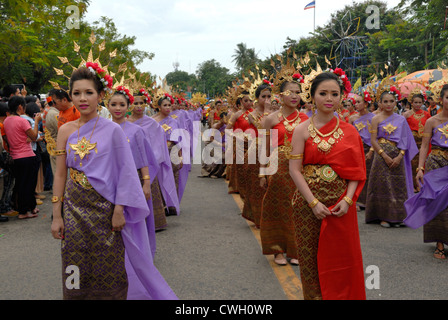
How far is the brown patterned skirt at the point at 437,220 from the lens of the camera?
5.50 meters

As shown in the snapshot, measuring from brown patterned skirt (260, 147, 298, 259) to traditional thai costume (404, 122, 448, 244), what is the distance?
1704 mm

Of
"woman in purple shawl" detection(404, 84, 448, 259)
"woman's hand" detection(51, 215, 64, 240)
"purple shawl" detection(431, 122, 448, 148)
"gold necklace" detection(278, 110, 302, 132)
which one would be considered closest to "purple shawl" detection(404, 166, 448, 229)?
"woman in purple shawl" detection(404, 84, 448, 259)

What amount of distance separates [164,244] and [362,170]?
3462mm

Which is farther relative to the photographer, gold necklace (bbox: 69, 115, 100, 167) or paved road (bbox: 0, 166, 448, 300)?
paved road (bbox: 0, 166, 448, 300)

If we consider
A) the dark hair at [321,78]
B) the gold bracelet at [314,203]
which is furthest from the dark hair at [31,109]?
the gold bracelet at [314,203]

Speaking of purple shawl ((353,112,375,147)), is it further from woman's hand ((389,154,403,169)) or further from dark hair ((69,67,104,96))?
dark hair ((69,67,104,96))

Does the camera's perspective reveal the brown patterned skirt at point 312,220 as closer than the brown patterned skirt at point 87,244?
No

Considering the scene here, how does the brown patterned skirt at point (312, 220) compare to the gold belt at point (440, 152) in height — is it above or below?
below

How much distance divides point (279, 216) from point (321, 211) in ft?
6.94

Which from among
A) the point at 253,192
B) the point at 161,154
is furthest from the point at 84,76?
the point at 253,192

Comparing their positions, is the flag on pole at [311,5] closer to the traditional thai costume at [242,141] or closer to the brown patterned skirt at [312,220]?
the traditional thai costume at [242,141]

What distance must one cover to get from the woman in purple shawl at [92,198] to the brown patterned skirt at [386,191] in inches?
197

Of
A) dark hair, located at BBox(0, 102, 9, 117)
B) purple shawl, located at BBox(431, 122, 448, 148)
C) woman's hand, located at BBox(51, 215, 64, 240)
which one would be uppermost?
dark hair, located at BBox(0, 102, 9, 117)

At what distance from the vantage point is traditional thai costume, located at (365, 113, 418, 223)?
7.09 meters
